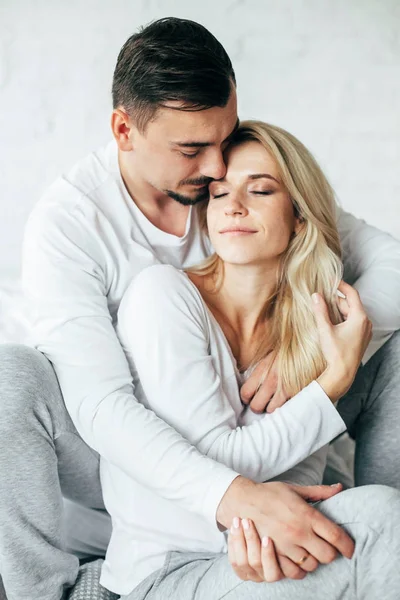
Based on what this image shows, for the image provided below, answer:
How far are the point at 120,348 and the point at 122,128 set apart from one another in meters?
0.50

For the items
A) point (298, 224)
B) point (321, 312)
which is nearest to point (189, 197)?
point (298, 224)

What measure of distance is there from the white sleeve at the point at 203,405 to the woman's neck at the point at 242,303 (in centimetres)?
19

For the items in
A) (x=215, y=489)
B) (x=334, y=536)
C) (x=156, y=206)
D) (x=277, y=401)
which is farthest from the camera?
(x=156, y=206)

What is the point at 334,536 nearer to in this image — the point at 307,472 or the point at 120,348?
the point at 307,472

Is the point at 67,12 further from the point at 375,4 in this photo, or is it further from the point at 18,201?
the point at 375,4

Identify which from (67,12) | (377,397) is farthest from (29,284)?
(67,12)

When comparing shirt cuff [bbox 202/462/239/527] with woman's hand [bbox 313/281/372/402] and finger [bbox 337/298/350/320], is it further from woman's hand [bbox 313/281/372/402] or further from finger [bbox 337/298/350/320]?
finger [bbox 337/298/350/320]

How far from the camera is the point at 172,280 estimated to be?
1.65 metres

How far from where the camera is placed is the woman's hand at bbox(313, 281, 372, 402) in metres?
1.61

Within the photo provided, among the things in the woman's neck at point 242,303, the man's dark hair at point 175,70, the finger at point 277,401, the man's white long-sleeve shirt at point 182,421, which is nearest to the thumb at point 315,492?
the man's white long-sleeve shirt at point 182,421

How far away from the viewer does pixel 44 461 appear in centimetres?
163

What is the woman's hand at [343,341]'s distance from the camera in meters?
1.61

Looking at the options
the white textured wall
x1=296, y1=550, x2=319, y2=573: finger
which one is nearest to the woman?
x1=296, y1=550, x2=319, y2=573: finger

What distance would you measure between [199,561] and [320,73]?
77.1 inches
